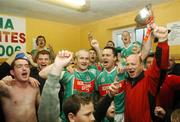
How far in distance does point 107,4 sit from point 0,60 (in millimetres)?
2723

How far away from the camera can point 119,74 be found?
271 centimetres

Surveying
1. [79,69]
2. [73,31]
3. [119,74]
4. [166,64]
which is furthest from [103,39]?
[166,64]

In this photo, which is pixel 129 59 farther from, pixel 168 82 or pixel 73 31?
pixel 73 31

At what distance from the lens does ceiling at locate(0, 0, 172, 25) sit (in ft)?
16.0

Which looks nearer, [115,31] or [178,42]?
[178,42]

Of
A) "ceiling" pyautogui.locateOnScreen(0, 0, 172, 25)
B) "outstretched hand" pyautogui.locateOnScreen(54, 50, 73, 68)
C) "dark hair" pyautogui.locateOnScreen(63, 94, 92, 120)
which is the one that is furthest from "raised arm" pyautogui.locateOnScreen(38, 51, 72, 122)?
"ceiling" pyautogui.locateOnScreen(0, 0, 172, 25)

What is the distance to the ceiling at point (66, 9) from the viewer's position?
488 cm

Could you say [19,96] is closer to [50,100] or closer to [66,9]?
[50,100]

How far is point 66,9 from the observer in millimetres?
5379

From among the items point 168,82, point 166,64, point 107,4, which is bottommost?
point 168,82

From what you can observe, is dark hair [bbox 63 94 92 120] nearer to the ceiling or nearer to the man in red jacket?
the man in red jacket

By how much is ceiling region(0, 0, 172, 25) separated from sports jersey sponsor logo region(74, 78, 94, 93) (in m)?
2.14

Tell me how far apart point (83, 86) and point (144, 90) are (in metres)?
1.11

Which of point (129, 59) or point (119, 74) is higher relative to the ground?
point (129, 59)
